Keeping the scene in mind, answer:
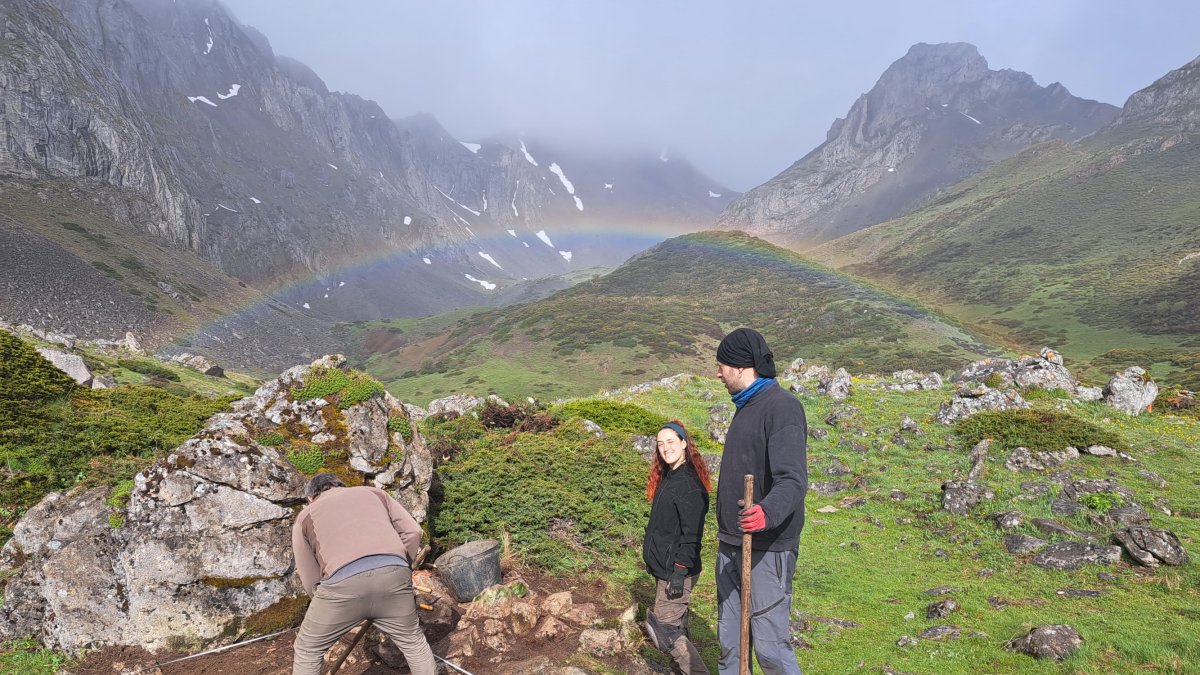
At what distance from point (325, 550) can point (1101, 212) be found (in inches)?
6670

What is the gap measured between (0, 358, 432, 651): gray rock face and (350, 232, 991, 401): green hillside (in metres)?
45.3

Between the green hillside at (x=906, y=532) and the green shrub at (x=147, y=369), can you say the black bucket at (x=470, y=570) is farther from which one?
the green shrub at (x=147, y=369)

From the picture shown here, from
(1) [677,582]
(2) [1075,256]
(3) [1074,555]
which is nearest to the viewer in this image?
(1) [677,582]

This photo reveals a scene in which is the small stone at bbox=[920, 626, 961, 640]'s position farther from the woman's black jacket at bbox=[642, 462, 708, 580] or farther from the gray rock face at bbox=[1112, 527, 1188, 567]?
the woman's black jacket at bbox=[642, 462, 708, 580]

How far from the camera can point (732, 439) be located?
4.59m

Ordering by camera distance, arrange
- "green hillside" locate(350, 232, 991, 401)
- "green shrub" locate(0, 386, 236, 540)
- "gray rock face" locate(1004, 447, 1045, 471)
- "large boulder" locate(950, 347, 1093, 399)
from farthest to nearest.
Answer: "green hillside" locate(350, 232, 991, 401) < "large boulder" locate(950, 347, 1093, 399) < "gray rock face" locate(1004, 447, 1045, 471) < "green shrub" locate(0, 386, 236, 540)

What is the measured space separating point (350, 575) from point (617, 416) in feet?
45.7

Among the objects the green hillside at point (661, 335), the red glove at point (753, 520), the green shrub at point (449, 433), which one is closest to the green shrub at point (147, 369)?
the green shrub at point (449, 433)

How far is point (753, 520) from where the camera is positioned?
388 cm

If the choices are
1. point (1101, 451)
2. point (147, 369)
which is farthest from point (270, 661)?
point (147, 369)

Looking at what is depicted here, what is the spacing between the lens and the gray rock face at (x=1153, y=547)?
7.33 m

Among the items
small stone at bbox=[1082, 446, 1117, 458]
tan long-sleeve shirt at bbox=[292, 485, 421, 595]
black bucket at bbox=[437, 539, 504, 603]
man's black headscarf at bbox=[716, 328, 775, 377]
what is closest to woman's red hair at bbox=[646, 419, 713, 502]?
man's black headscarf at bbox=[716, 328, 775, 377]

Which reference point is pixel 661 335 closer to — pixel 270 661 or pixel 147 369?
pixel 147 369

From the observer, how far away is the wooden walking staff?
161 inches
